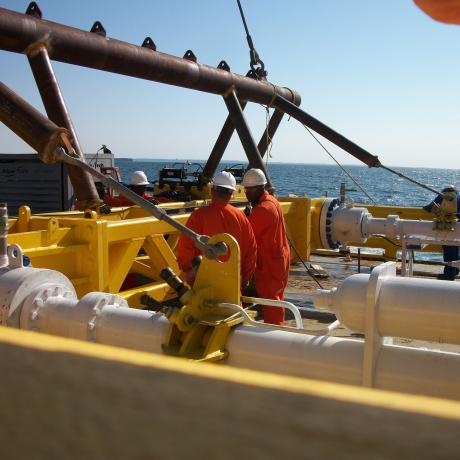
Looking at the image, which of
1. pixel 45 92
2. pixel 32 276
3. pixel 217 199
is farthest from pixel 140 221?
pixel 32 276

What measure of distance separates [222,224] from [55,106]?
6.96 ft

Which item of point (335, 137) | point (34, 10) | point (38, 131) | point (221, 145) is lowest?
point (38, 131)

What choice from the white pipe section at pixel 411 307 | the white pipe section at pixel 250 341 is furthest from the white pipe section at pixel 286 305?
the white pipe section at pixel 411 307

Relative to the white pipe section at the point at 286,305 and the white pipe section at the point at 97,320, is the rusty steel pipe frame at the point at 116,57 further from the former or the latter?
the white pipe section at the point at 286,305

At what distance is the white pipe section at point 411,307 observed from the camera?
2.34 meters

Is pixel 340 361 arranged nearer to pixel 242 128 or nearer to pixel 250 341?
pixel 250 341

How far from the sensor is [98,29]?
6.05 metres

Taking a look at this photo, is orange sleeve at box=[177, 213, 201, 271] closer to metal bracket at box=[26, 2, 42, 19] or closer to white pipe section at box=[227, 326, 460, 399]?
white pipe section at box=[227, 326, 460, 399]

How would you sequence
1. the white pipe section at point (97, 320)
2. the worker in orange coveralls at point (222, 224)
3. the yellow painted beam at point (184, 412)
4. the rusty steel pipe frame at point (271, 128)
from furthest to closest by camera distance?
1. the rusty steel pipe frame at point (271, 128)
2. the worker in orange coveralls at point (222, 224)
3. the white pipe section at point (97, 320)
4. the yellow painted beam at point (184, 412)

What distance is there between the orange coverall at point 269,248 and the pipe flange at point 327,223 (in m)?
3.75

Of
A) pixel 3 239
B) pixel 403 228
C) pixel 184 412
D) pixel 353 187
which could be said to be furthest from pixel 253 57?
pixel 353 187

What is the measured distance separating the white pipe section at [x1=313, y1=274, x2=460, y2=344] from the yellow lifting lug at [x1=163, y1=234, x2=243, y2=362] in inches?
21.7

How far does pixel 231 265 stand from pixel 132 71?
4.33 metres

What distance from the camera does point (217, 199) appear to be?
455cm
